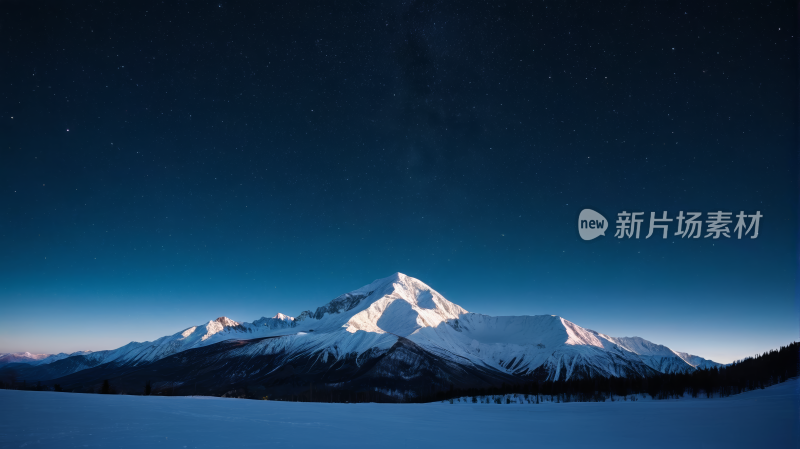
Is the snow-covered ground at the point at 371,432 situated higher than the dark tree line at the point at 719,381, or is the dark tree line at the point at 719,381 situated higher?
the snow-covered ground at the point at 371,432

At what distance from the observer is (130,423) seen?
24.2 m

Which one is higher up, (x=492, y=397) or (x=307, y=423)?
(x=307, y=423)

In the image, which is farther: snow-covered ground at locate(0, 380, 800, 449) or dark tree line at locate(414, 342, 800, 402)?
dark tree line at locate(414, 342, 800, 402)

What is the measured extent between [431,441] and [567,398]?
138m

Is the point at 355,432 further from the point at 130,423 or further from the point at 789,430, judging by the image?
the point at 789,430

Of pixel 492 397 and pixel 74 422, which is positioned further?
pixel 492 397

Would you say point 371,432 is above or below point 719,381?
above

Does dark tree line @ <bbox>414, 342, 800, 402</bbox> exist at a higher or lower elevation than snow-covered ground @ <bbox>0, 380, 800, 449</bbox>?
lower

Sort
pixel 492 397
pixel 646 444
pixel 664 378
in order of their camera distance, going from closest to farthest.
Result: pixel 646 444
pixel 664 378
pixel 492 397

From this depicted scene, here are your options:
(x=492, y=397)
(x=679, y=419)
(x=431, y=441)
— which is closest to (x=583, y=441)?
(x=431, y=441)

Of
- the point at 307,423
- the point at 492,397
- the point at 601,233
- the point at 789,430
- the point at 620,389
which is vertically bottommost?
the point at 492,397

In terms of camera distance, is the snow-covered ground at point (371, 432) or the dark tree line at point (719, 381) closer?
the snow-covered ground at point (371, 432)

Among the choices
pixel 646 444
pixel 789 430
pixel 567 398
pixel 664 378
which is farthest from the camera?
pixel 567 398

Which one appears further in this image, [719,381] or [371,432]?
[719,381]
